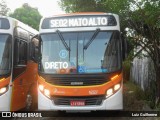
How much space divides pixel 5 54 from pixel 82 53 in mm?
2280

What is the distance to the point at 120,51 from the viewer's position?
12.0m

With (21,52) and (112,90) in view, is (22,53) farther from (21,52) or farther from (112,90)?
(112,90)

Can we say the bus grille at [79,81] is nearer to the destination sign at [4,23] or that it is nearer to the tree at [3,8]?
the destination sign at [4,23]

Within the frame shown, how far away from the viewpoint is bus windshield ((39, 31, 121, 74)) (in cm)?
1173

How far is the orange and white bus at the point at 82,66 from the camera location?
1165 cm

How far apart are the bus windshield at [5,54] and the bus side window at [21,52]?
0.31 m

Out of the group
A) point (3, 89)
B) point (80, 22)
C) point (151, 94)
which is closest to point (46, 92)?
point (3, 89)

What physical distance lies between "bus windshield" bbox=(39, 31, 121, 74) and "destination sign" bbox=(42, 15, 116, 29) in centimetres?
30

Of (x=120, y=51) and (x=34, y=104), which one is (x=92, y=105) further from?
(x=34, y=104)

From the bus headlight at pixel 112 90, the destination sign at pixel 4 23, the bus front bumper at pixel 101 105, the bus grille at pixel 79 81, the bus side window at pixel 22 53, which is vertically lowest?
the bus front bumper at pixel 101 105

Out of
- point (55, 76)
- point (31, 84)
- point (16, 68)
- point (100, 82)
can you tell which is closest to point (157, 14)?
point (100, 82)

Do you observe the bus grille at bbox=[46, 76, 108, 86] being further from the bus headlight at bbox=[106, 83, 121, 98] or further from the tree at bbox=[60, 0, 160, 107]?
the tree at bbox=[60, 0, 160, 107]

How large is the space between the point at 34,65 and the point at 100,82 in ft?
15.7

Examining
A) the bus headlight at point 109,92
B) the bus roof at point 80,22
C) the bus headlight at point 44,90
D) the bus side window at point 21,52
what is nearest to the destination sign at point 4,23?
the bus side window at point 21,52
